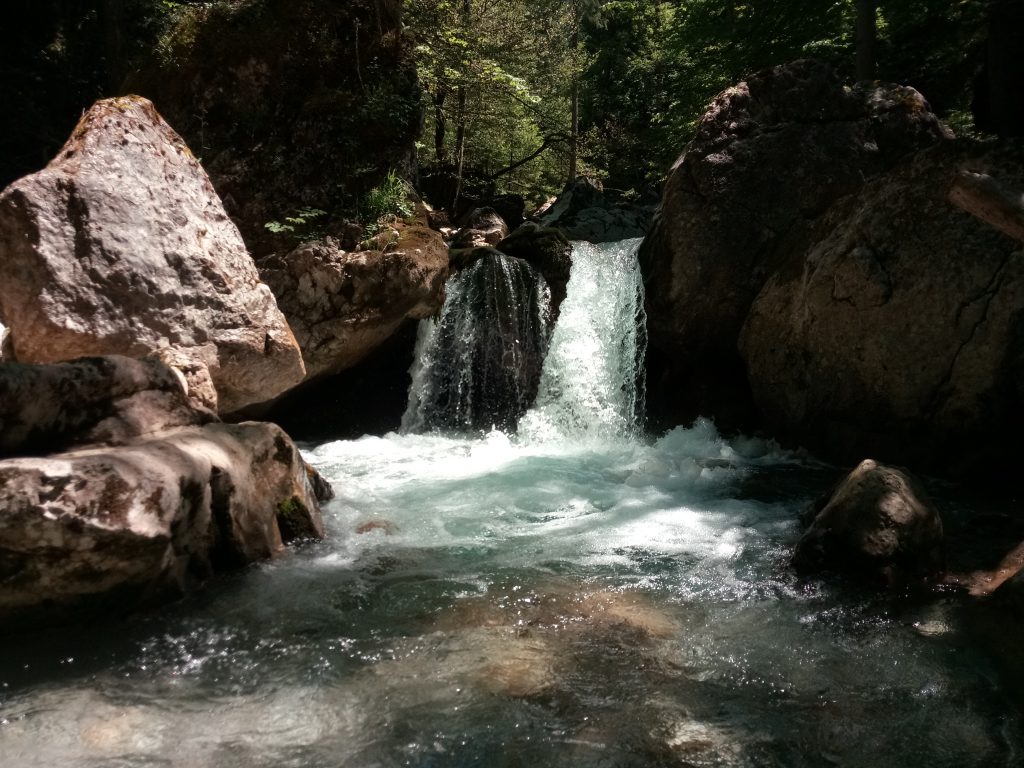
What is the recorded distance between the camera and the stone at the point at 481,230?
1423 cm

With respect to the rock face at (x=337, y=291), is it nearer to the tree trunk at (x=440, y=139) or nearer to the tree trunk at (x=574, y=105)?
the tree trunk at (x=440, y=139)

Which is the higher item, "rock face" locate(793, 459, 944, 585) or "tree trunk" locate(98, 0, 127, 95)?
"tree trunk" locate(98, 0, 127, 95)

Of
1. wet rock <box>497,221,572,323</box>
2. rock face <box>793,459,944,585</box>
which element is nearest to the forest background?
wet rock <box>497,221,572,323</box>

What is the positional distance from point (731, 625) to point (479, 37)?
13.4m

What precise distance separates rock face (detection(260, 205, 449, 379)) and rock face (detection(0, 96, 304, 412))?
241cm

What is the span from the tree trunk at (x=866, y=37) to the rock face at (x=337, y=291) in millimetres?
7390

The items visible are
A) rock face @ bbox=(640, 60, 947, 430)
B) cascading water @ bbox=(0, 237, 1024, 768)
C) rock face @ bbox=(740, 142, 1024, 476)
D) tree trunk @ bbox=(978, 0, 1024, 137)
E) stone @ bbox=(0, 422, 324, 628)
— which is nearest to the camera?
cascading water @ bbox=(0, 237, 1024, 768)

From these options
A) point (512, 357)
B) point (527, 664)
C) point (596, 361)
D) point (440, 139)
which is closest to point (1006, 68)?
point (596, 361)

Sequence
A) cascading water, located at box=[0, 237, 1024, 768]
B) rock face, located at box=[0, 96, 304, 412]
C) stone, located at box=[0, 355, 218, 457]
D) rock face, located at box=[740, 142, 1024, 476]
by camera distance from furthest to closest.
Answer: rock face, located at box=[740, 142, 1024, 476], rock face, located at box=[0, 96, 304, 412], stone, located at box=[0, 355, 218, 457], cascading water, located at box=[0, 237, 1024, 768]

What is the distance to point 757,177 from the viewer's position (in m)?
9.23

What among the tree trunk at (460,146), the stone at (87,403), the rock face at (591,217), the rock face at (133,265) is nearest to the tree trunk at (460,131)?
the tree trunk at (460,146)

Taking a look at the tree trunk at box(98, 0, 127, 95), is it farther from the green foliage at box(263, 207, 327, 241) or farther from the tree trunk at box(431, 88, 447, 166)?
the tree trunk at box(431, 88, 447, 166)

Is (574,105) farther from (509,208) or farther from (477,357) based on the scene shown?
(477,357)

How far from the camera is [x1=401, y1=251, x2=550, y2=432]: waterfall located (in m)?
10.4
